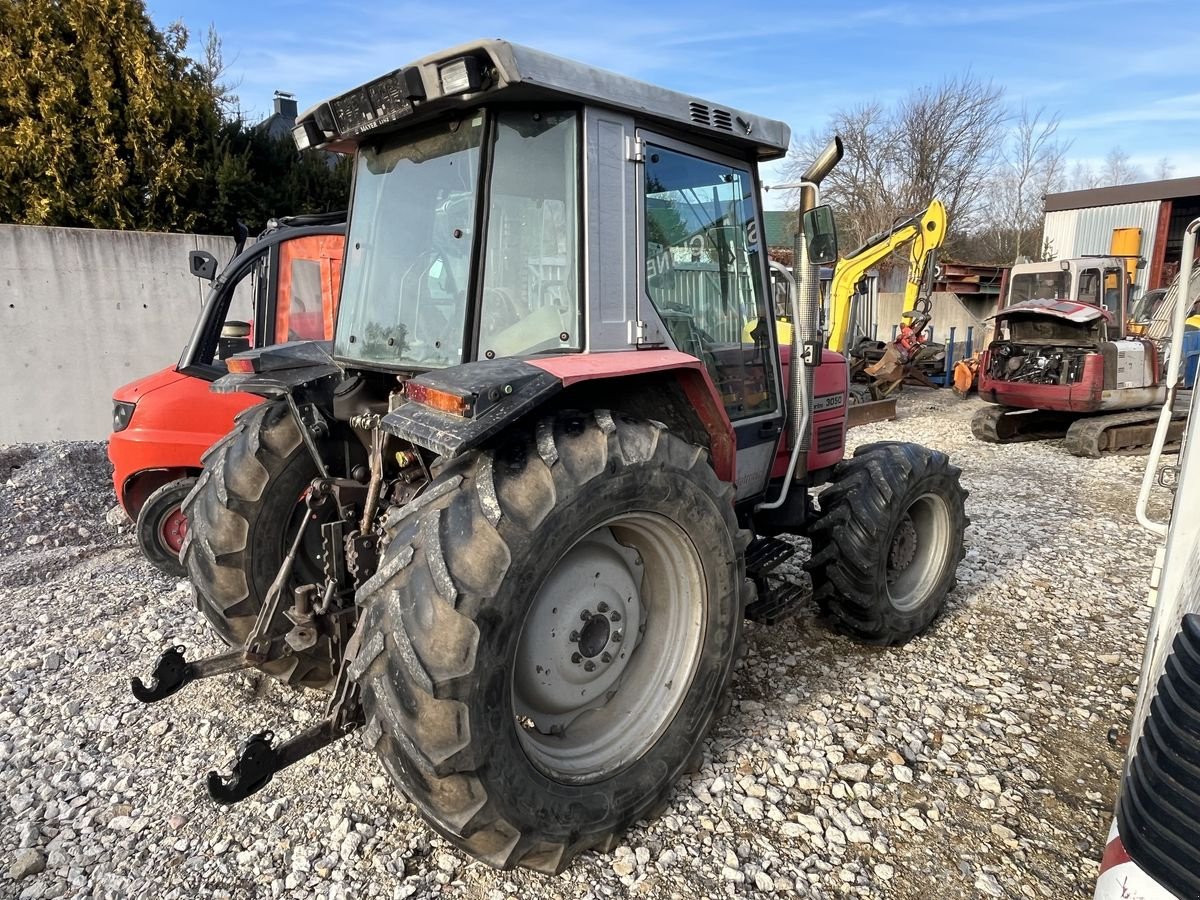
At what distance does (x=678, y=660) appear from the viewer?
2523mm

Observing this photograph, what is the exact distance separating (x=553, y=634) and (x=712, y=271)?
5.11ft

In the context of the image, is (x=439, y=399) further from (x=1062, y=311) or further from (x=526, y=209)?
(x=1062, y=311)

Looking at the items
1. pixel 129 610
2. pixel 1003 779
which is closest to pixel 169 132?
pixel 129 610

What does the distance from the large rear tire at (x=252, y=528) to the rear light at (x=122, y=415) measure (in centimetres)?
228

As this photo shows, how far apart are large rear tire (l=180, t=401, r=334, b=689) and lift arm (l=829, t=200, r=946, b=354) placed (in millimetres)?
5389

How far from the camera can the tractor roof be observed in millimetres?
2035

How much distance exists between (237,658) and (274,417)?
0.91 meters

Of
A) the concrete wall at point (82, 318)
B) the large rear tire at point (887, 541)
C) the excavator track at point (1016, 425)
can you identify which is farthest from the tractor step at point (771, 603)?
the concrete wall at point (82, 318)

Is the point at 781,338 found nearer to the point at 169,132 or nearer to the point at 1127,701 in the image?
the point at 1127,701

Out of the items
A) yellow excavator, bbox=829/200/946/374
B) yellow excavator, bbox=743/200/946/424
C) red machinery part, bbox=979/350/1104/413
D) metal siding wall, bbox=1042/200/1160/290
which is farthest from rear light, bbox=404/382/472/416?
metal siding wall, bbox=1042/200/1160/290

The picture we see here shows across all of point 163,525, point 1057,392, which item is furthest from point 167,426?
point 1057,392

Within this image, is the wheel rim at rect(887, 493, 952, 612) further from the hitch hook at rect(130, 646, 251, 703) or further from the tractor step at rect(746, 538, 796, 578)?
the hitch hook at rect(130, 646, 251, 703)

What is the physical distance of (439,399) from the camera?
197 centimetres

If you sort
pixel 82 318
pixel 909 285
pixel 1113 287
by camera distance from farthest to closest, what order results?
pixel 909 285 < pixel 1113 287 < pixel 82 318
